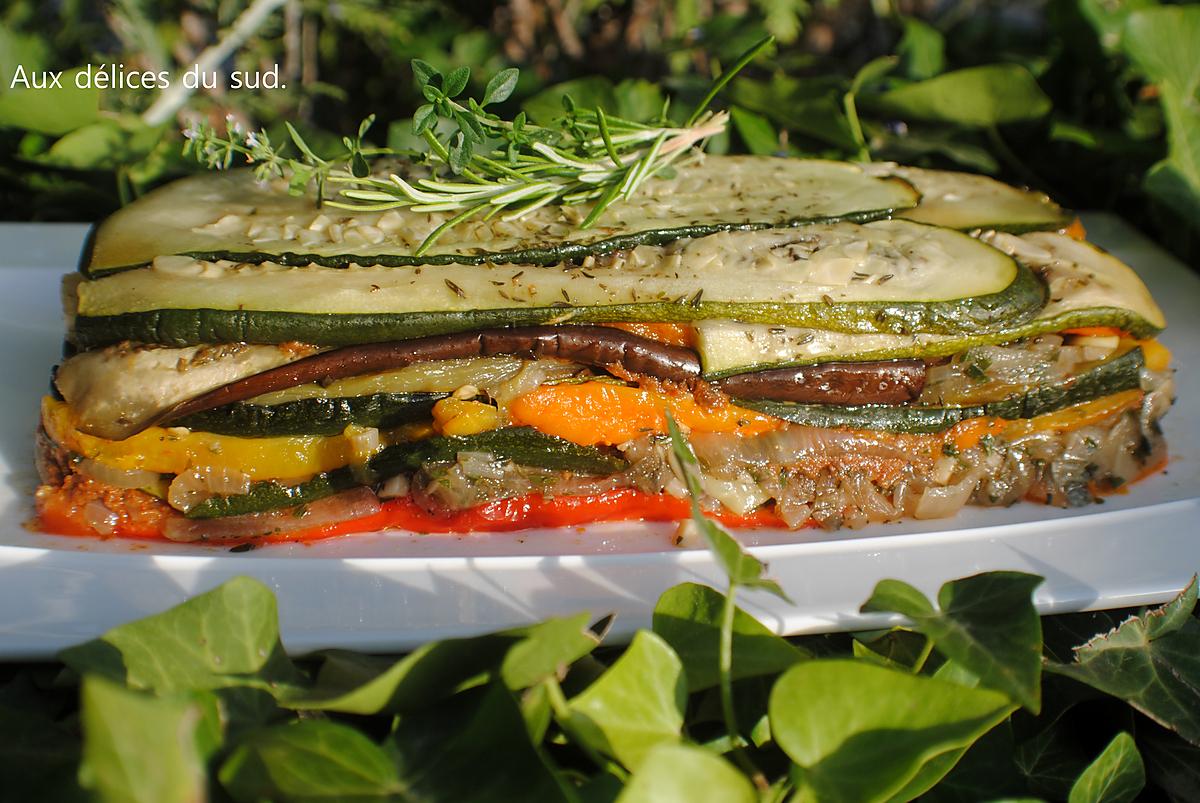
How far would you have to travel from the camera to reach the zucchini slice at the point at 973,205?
2.70m

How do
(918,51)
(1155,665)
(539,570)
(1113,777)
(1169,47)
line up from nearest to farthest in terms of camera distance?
(1113,777) < (1155,665) < (539,570) < (1169,47) < (918,51)

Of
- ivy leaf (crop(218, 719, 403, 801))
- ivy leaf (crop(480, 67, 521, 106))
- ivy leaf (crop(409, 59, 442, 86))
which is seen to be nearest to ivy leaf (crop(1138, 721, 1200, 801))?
ivy leaf (crop(218, 719, 403, 801))

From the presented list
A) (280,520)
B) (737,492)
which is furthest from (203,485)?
(737,492)

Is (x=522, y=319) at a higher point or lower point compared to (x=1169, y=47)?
lower

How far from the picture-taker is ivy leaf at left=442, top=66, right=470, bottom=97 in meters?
2.30

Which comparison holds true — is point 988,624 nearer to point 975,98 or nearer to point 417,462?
point 417,462

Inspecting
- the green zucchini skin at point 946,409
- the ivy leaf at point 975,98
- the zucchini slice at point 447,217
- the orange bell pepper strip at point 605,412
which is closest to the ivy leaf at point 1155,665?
the green zucchini skin at point 946,409

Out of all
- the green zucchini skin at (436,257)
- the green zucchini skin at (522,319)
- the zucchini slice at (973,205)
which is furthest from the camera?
the zucchini slice at (973,205)

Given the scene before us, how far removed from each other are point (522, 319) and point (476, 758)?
3.52 ft

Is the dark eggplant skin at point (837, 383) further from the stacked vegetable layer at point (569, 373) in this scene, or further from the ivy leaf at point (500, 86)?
the ivy leaf at point (500, 86)

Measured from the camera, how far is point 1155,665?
1.81 meters

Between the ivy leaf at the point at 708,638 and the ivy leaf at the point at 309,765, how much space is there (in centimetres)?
52

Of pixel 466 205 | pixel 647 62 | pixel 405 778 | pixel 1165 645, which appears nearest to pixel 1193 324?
pixel 1165 645

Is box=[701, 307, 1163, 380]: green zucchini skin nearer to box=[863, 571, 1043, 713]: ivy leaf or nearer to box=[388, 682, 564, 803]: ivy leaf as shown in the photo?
box=[863, 571, 1043, 713]: ivy leaf
